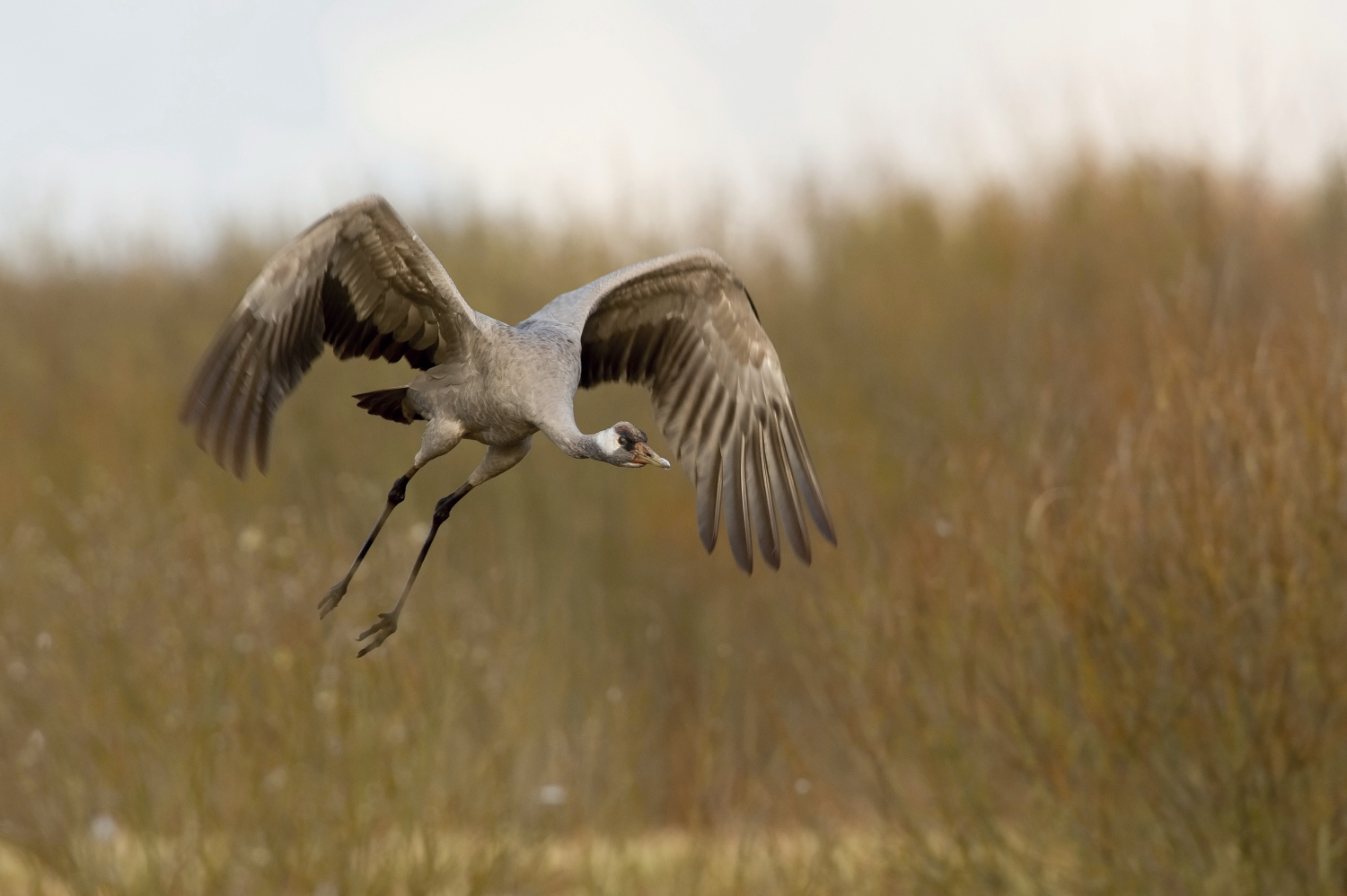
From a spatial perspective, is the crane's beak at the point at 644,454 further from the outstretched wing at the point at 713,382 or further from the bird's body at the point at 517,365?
the outstretched wing at the point at 713,382

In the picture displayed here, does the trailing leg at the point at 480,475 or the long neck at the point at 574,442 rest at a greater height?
the long neck at the point at 574,442

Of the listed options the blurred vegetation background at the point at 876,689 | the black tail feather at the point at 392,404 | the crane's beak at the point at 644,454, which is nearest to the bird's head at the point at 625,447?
the crane's beak at the point at 644,454

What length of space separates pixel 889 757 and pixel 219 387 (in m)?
6.91

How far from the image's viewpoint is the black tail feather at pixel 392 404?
5.50m

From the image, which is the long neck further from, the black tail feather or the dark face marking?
the black tail feather

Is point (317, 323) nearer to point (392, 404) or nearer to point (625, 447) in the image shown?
point (392, 404)

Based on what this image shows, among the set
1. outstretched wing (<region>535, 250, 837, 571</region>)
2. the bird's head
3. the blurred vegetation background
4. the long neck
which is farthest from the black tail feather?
the blurred vegetation background

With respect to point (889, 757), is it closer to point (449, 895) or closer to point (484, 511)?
point (449, 895)

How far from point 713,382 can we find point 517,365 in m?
1.97

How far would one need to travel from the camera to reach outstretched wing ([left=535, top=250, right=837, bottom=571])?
21.4ft

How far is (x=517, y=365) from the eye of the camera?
5145mm

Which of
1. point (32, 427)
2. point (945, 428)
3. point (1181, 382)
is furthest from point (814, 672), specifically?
point (32, 427)

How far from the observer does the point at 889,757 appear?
11.3m

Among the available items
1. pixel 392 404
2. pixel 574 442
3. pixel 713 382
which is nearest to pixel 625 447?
pixel 574 442
